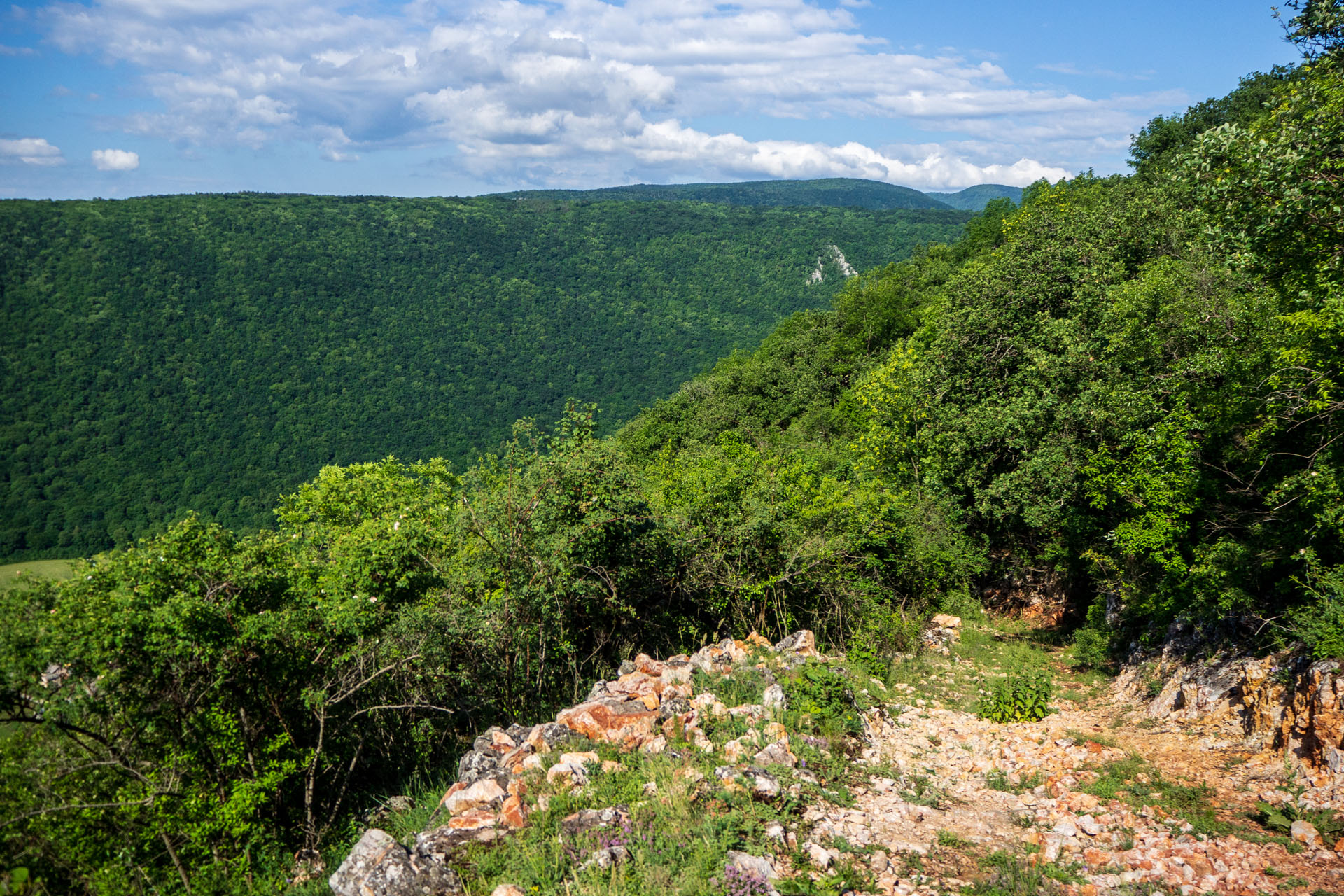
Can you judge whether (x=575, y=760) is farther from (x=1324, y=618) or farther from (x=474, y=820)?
(x=1324, y=618)

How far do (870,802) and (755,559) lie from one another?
→ 20.8ft

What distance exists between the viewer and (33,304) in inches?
4567

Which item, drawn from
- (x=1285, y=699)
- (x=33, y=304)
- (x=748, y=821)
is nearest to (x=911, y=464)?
(x=1285, y=699)

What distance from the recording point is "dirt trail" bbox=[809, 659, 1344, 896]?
21.3 ft

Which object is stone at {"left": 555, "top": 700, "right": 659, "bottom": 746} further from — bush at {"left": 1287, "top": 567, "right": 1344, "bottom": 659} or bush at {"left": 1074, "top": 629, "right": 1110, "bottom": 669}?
bush at {"left": 1074, "top": 629, "right": 1110, "bottom": 669}

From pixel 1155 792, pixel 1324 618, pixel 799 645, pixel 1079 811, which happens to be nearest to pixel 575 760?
pixel 799 645

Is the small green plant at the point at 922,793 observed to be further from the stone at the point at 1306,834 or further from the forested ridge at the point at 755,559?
the forested ridge at the point at 755,559

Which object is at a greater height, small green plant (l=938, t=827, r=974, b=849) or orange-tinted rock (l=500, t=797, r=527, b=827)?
orange-tinted rock (l=500, t=797, r=527, b=827)

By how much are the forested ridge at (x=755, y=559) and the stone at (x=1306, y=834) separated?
210 cm

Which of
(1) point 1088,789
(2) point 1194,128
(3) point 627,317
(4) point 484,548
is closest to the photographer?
(1) point 1088,789

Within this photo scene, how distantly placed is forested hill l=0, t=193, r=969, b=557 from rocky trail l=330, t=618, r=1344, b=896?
230ft

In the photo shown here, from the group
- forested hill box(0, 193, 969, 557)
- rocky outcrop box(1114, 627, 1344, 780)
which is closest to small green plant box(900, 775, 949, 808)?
rocky outcrop box(1114, 627, 1344, 780)

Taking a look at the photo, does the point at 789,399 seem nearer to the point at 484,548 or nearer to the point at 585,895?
the point at 484,548

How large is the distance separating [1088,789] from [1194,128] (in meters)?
43.8
